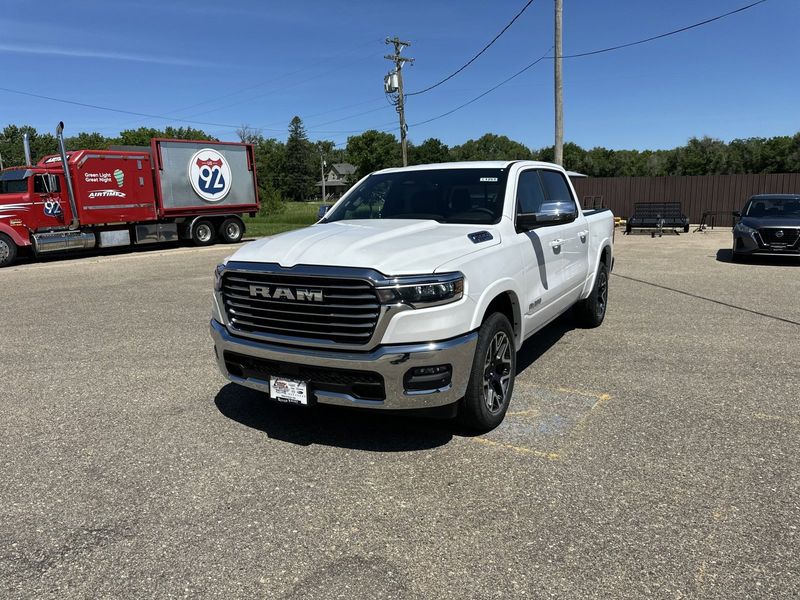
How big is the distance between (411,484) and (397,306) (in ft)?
3.41

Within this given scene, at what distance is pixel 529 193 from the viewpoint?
17.0 feet

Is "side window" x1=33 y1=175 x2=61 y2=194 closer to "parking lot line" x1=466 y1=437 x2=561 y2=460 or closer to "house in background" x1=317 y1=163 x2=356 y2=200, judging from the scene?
"parking lot line" x1=466 y1=437 x2=561 y2=460

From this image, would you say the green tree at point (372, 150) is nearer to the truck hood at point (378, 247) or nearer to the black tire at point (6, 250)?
the black tire at point (6, 250)

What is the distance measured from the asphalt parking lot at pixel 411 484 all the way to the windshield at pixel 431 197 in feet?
5.17

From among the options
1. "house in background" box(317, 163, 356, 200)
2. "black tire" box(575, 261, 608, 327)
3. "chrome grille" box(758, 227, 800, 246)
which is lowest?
"black tire" box(575, 261, 608, 327)

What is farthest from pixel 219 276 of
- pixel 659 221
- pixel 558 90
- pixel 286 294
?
pixel 659 221

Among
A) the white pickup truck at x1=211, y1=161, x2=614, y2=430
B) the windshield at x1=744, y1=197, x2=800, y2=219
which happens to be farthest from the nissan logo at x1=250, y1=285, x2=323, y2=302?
the windshield at x1=744, y1=197, x2=800, y2=219

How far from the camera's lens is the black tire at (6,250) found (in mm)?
15539

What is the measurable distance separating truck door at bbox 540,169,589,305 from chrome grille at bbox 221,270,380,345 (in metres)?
2.58

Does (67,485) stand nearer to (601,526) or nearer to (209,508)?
(209,508)

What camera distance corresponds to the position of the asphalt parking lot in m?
2.64

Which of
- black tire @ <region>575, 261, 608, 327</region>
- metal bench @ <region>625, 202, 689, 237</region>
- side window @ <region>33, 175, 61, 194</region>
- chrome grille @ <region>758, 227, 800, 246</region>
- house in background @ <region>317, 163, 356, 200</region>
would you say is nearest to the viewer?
black tire @ <region>575, 261, 608, 327</region>

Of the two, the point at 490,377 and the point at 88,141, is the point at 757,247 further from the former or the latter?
the point at 88,141

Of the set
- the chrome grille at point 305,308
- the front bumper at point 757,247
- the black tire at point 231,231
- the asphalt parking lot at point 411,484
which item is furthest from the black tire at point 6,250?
the front bumper at point 757,247
